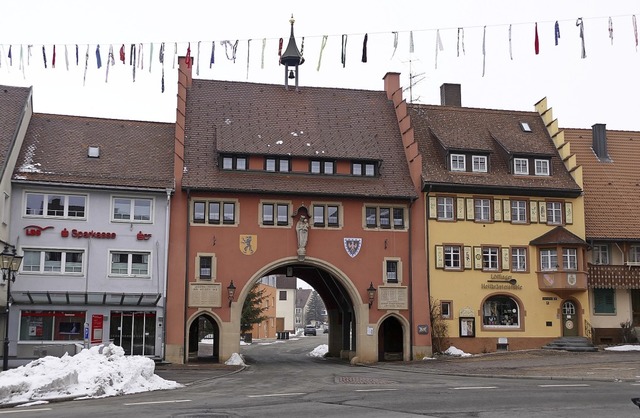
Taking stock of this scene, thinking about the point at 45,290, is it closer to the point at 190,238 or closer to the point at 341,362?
the point at 190,238

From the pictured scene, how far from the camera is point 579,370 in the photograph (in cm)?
3150

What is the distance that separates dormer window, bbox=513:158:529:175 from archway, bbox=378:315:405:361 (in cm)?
1083

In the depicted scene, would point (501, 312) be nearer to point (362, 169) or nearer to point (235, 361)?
point (362, 169)

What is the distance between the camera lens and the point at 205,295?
40125 millimetres

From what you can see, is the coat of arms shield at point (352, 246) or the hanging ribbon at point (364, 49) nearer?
the hanging ribbon at point (364, 49)

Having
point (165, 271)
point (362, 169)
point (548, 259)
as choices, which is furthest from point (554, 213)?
point (165, 271)

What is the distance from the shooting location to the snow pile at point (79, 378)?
69.6 feet

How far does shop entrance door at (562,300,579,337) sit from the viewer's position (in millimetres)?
44406

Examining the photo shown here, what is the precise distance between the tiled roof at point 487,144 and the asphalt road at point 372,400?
16.7 m

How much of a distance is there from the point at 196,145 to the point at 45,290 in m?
10.5

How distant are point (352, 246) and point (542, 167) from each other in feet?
39.9

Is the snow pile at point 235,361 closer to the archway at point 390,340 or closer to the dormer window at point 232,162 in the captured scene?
the archway at point 390,340

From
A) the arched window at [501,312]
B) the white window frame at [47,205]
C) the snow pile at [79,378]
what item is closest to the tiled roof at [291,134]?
the white window frame at [47,205]

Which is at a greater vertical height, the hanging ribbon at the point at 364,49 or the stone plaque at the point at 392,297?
the hanging ribbon at the point at 364,49
